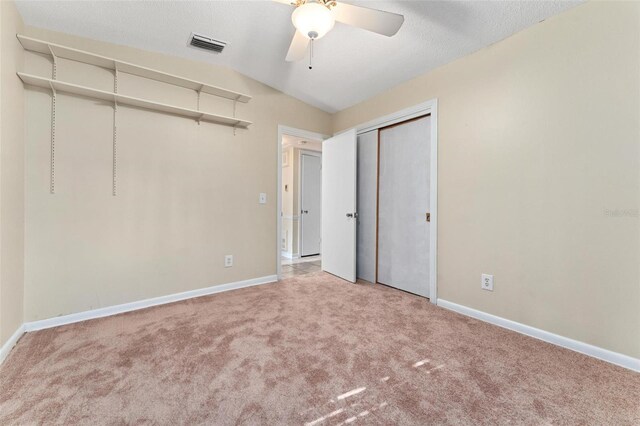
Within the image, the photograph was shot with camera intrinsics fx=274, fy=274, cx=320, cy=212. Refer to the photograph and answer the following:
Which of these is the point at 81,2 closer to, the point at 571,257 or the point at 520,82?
the point at 520,82

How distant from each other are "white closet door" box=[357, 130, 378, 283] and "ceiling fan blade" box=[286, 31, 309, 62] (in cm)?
161

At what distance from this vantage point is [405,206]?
3109mm

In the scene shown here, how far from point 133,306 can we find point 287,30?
9.38 feet

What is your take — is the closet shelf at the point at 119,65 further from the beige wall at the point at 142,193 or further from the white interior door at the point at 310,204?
the white interior door at the point at 310,204

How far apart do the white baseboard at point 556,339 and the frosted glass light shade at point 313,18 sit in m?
2.49

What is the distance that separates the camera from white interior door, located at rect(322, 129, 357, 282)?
11.5 ft

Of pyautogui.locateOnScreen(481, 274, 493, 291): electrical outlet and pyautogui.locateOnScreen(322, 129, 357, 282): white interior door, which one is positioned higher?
pyautogui.locateOnScreen(322, 129, 357, 282): white interior door

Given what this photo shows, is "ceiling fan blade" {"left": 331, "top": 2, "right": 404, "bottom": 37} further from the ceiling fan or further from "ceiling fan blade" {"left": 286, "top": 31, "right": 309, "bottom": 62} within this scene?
"ceiling fan blade" {"left": 286, "top": 31, "right": 309, "bottom": 62}

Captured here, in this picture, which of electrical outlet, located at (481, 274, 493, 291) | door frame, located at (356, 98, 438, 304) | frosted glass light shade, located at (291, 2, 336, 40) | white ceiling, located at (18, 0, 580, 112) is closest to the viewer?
frosted glass light shade, located at (291, 2, 336, 40)

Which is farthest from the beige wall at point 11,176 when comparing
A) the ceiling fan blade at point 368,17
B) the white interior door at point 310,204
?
the white interior door at point 310,204

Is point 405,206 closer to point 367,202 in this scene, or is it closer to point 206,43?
point 367,202

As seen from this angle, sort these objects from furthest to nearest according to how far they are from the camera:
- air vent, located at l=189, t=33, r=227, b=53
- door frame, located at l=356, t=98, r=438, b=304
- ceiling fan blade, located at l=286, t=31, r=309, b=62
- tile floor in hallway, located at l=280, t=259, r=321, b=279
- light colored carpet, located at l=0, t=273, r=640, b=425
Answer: tile floor in hallway, located at l=280, t=259, r=321, b=279, door frame, located at l=356, t=98, r=438, b=304, air vent, located at l=189, t=33, r=227, b=53, ceiling fan blade, located at l=286, t=31, r=309, b=62, light colored carpet, located at l=0, t=273, r=640, b=425

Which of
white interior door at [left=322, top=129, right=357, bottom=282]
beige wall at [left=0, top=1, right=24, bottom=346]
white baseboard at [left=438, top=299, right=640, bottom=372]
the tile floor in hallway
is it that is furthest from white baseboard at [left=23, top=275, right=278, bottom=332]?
white baseboard at [left=438, top=299, right=640, bottom=372]

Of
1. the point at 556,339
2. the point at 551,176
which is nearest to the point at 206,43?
the point at 551,176
